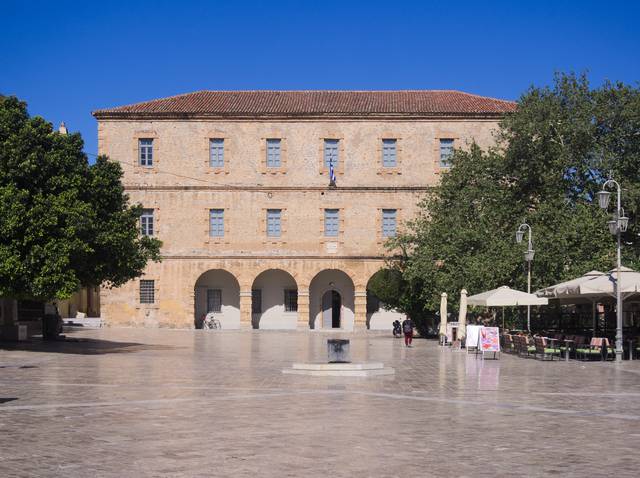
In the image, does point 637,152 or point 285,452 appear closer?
point 285,452

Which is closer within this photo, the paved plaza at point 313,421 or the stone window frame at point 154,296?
the paved plaza at point 313,421

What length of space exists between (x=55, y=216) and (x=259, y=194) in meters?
23.0

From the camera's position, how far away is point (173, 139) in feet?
163

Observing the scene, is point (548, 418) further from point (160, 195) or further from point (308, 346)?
point (160, 195)

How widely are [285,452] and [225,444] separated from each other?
0.79 m

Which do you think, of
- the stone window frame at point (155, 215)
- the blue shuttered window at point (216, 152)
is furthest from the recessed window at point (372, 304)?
the stone window frame at point (155, 215)

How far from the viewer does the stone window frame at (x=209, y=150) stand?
4950 cm

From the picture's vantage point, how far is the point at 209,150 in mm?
49594

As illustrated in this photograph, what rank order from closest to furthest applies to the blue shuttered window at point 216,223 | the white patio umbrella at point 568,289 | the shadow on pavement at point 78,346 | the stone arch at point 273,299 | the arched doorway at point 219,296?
the white patio umbrella at point 568,289
the shadow on pavement at point 78,346
the blue shuttered window at point 216,223
the arched doorway at point 219,296
the stone arch at point 273,299

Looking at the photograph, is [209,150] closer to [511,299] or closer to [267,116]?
[267,116]

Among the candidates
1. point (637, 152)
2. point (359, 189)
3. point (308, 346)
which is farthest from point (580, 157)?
point (359, 189)

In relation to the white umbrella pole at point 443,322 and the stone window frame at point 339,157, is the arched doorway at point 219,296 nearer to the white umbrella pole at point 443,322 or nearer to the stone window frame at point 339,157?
the stone window frame at point 339,157

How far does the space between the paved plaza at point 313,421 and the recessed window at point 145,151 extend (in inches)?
1119

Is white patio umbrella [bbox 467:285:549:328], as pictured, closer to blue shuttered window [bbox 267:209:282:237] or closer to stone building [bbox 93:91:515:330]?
stone building [bbox 93:91:515:330]
